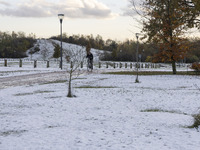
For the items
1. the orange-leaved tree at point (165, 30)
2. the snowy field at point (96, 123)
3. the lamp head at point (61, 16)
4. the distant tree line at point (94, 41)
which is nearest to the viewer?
the snowy field at point (96, 123)

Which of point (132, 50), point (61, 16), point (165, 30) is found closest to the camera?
point (165, 30)

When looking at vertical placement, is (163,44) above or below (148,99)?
above

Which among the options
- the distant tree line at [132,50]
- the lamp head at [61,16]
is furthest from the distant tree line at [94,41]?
the lamp head at [61,16]

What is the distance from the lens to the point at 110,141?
15.7 feet

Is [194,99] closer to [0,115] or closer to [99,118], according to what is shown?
[99,118]

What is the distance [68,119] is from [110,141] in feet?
6.63

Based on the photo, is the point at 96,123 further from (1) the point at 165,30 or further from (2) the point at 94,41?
(2) the point at 94,41

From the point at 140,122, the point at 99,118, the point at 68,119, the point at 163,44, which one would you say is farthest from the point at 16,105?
the point at 163,44

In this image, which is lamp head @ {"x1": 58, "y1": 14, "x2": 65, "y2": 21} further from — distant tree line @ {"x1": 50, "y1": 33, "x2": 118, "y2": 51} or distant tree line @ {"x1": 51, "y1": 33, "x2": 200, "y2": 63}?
distant tree line @ {"x1": 50, "y1": 33, "x2": 118, "y2": 51}

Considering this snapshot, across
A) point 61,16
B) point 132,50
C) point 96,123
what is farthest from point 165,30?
point 132,50

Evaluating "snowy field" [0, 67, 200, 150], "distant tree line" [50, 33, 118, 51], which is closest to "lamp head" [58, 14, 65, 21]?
"snowy field" [0, 67, 200, 150]

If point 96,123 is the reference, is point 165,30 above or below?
above

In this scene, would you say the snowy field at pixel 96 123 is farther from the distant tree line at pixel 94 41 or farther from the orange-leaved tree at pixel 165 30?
the distant tree line at pixel 94 41

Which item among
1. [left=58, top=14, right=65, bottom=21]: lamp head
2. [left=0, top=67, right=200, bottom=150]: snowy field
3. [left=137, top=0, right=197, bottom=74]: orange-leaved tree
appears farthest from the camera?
[left=58, top=14, right=65, bottom=21]: lamp head
